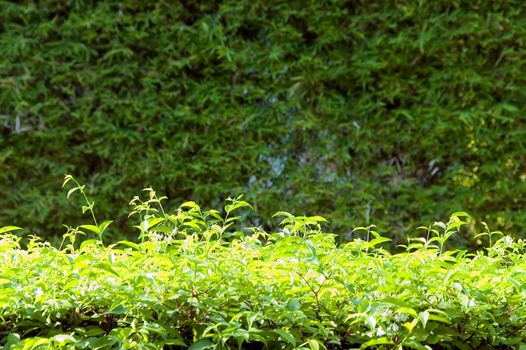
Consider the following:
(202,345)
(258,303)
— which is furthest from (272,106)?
(202,345)

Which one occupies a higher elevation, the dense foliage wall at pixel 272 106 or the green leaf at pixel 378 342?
the green leaf at pixel 378 342

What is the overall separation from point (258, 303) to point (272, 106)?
3.12 metres

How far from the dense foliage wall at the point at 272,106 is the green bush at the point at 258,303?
2883 millimetres

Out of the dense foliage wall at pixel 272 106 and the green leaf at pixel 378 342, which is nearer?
the green leaf at pixel 378 342

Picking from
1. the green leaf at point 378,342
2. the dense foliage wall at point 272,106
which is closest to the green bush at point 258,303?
the green leaf at point 378,342

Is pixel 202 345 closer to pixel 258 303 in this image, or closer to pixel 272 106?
pixel 258 303

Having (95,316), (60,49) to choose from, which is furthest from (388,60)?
(95,316)

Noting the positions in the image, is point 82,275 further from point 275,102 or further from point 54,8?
point 54,8

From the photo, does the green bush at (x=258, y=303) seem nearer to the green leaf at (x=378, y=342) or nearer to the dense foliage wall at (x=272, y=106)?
the green leaf at (x=378, y=342)

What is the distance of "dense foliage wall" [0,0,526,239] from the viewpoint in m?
4.48

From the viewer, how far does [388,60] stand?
4.50 metres

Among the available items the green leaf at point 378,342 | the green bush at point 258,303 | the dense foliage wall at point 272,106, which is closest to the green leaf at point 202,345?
the green bush at point 258,303

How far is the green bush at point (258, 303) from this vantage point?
1.48 meters

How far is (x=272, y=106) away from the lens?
459 cm
